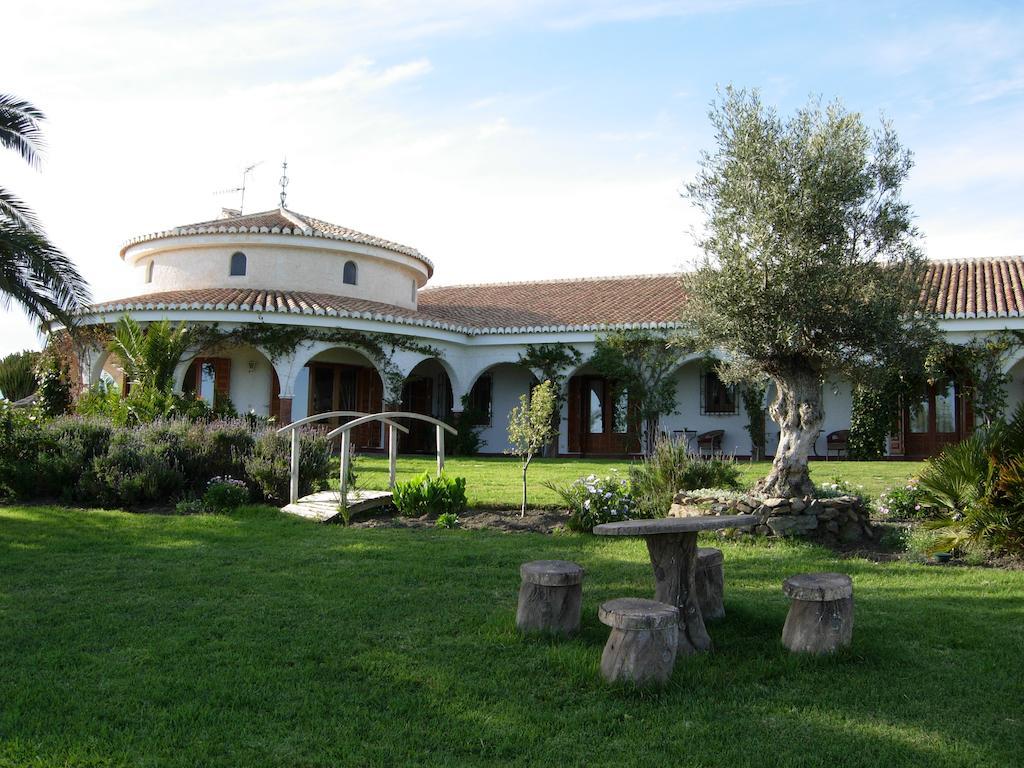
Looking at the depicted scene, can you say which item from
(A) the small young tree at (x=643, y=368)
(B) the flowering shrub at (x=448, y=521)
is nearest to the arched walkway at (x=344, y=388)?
(A) the small young tree at (x=643, y=368)

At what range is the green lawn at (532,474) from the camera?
40.9ft

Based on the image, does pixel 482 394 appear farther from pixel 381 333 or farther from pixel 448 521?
pixel 448 521

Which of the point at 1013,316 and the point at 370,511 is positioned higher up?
the point at 1013,316

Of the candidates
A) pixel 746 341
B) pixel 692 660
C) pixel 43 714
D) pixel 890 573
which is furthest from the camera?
pixel 746 341

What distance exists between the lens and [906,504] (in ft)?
34.3

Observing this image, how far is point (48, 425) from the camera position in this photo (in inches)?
515

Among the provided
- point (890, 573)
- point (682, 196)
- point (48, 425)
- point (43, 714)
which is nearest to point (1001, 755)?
point (890, 573)

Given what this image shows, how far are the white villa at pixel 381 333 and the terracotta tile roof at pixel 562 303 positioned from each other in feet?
0.18

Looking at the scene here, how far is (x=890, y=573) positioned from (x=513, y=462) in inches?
460

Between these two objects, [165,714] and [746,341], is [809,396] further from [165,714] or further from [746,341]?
[165,714]

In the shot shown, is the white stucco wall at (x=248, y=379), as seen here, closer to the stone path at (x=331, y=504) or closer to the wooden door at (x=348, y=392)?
the wooden door at (x=348, y=392)

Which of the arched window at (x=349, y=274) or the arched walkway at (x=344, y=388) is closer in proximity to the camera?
the arched walkway at (x=344, y=388)

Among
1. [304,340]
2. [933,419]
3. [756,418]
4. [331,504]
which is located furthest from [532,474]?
[933,419]

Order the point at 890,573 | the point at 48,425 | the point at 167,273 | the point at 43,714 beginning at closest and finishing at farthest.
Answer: the point at 43,714, the point at 890,573, the point at 48,425, the point at 167,273
